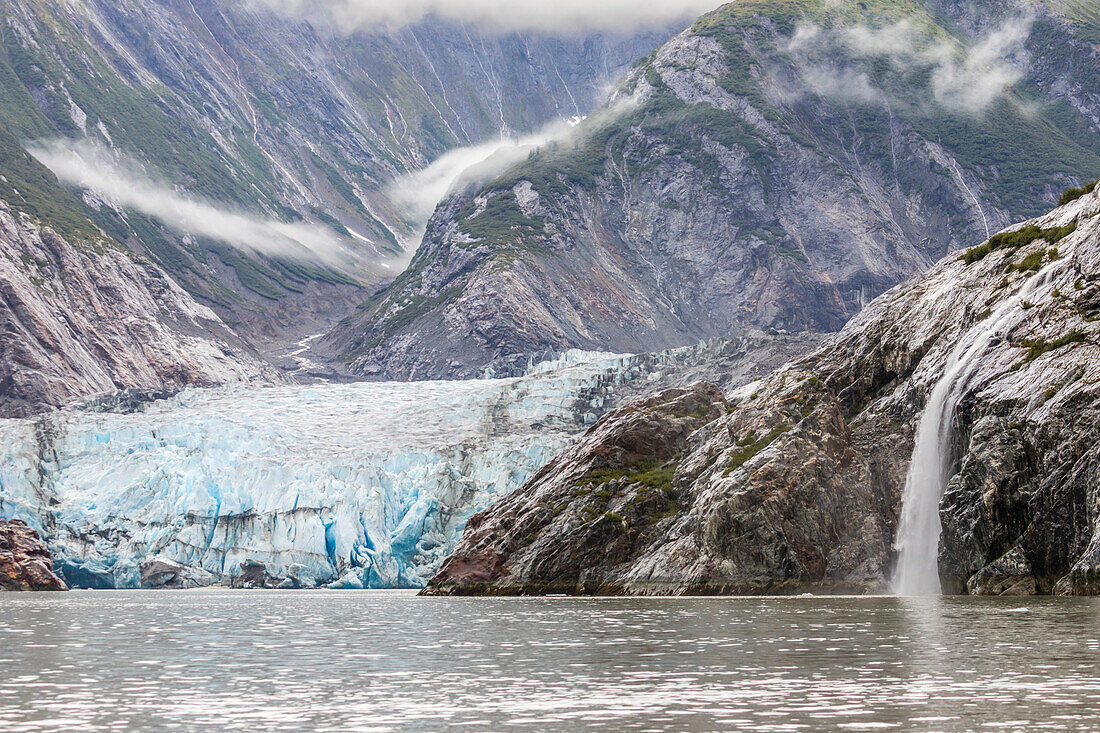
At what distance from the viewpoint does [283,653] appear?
124 feet

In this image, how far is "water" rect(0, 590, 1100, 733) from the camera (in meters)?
22.6

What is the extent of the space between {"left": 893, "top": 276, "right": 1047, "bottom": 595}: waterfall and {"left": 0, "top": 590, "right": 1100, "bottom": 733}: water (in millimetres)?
13423

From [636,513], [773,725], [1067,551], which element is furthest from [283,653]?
[636,513]

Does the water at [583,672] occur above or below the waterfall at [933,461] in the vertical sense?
below

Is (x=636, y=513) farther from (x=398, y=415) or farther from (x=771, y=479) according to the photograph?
(x=398, y=415)

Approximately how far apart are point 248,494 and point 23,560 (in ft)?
69.4

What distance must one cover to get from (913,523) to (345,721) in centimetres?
5279

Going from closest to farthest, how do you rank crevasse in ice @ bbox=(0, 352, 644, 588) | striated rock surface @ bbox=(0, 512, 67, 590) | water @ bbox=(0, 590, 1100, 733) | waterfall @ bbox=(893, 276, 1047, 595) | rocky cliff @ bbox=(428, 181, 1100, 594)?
water @ bbox=(0, 590, 1100, 733) → rocky cliff @ bbox=(428, 181, 1100, 594) → waterfall @ bbox=(893, 276, 1047, 595) → striated rock surface @ bbox=(0, 512, 67, 590) → crevasse in ice @ bbox=(0, 352, 644, 588)

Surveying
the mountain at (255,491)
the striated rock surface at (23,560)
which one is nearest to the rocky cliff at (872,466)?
the mountain at (255,491)

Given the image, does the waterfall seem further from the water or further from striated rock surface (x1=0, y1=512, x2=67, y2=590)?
striated rock surface (x1=0, y1=512, x2=67, y2=590)

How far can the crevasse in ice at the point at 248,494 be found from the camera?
11400 cm

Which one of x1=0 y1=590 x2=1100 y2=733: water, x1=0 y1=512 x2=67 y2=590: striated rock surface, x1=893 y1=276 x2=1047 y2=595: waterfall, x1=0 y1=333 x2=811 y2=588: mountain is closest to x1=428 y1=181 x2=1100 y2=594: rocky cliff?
x1=893 y1=276 x2=1047 y2=595: waterfall

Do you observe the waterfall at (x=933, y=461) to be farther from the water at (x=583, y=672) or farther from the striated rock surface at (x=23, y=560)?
the striated rock surface at (x=23, y=560)

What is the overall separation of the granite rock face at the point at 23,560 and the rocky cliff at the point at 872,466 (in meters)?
40.8
